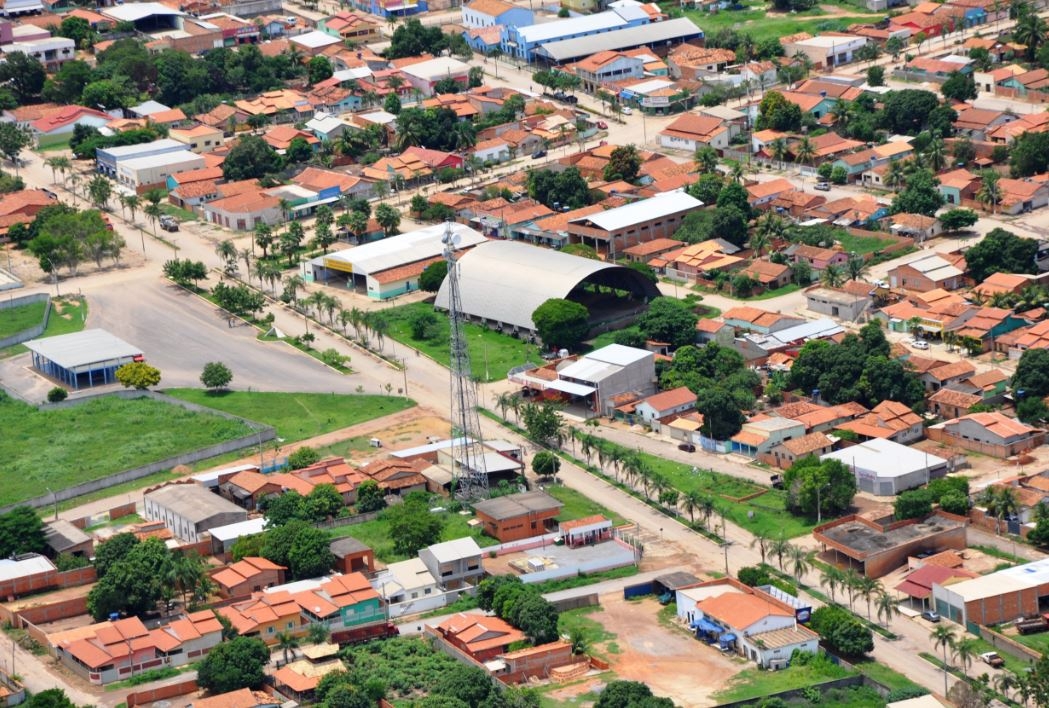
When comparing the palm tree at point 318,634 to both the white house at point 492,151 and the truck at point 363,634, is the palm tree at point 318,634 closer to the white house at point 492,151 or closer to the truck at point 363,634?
the truck at point 363,634

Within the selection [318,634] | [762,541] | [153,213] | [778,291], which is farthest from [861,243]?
[318,634]

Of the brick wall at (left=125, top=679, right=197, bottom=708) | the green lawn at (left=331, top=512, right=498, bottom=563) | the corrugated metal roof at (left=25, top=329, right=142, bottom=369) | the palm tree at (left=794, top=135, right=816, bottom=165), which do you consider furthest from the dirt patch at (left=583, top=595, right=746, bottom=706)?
the palm tree at (left=794, top=135, right=816, bottom=165)

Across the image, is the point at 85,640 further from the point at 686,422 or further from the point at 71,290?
the point at 71,290

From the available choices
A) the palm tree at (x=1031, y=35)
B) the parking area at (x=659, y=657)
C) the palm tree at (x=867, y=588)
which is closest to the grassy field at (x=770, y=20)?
the palm tree at (x=1031, y=35)

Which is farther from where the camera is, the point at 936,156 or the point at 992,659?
the point at 936,156

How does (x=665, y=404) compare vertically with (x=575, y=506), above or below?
above

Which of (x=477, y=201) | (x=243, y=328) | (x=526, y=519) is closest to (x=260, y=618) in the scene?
(x=526, y=519)

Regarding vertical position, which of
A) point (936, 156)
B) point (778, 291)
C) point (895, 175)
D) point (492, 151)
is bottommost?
point (778, 291)

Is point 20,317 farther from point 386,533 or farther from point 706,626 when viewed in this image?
point 706,626
